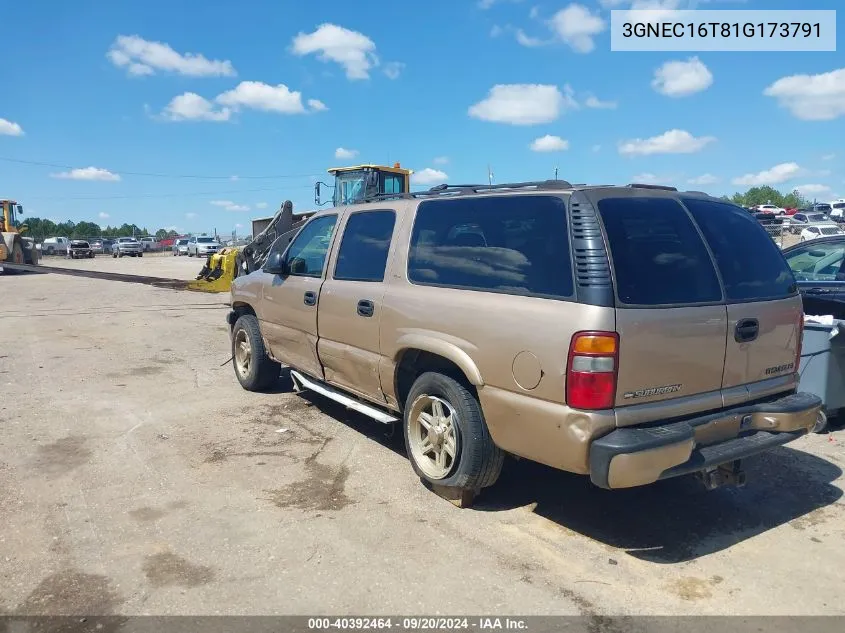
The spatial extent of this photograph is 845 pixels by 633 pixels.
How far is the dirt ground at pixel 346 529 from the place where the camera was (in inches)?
124

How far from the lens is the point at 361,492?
4.39m

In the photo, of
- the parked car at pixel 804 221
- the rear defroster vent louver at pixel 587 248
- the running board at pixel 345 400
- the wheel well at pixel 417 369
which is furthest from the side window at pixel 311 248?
the parked car at pixel 804 221

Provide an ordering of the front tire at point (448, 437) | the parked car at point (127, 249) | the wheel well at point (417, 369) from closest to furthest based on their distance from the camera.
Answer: the front tire at point (448, 437), the wheel well at point (417, 369), the parked car at point (127, 249)

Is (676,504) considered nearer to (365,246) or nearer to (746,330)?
(746,330)

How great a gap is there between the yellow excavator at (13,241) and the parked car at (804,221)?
3583 centimetres

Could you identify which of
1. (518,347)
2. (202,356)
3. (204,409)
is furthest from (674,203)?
(202,356)

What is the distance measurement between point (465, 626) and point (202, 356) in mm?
7016

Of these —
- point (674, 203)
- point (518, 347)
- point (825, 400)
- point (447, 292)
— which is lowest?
point (825, 400)

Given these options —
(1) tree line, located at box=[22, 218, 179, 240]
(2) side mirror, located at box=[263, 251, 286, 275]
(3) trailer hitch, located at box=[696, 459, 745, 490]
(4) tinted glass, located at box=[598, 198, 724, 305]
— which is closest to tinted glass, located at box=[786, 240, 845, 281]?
(3) trailer hitch, located at box=[696, 459, 745, 490]

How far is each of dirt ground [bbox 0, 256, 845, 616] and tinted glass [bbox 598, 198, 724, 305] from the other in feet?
4.81

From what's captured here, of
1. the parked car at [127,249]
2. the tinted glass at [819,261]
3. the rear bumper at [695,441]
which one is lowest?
the rear bumper at [695,441]

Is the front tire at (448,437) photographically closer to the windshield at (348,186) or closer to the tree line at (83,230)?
the windshield at (348,186)

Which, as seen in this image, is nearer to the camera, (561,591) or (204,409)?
(561,591)

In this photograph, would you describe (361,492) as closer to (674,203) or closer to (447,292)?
(447,292)
